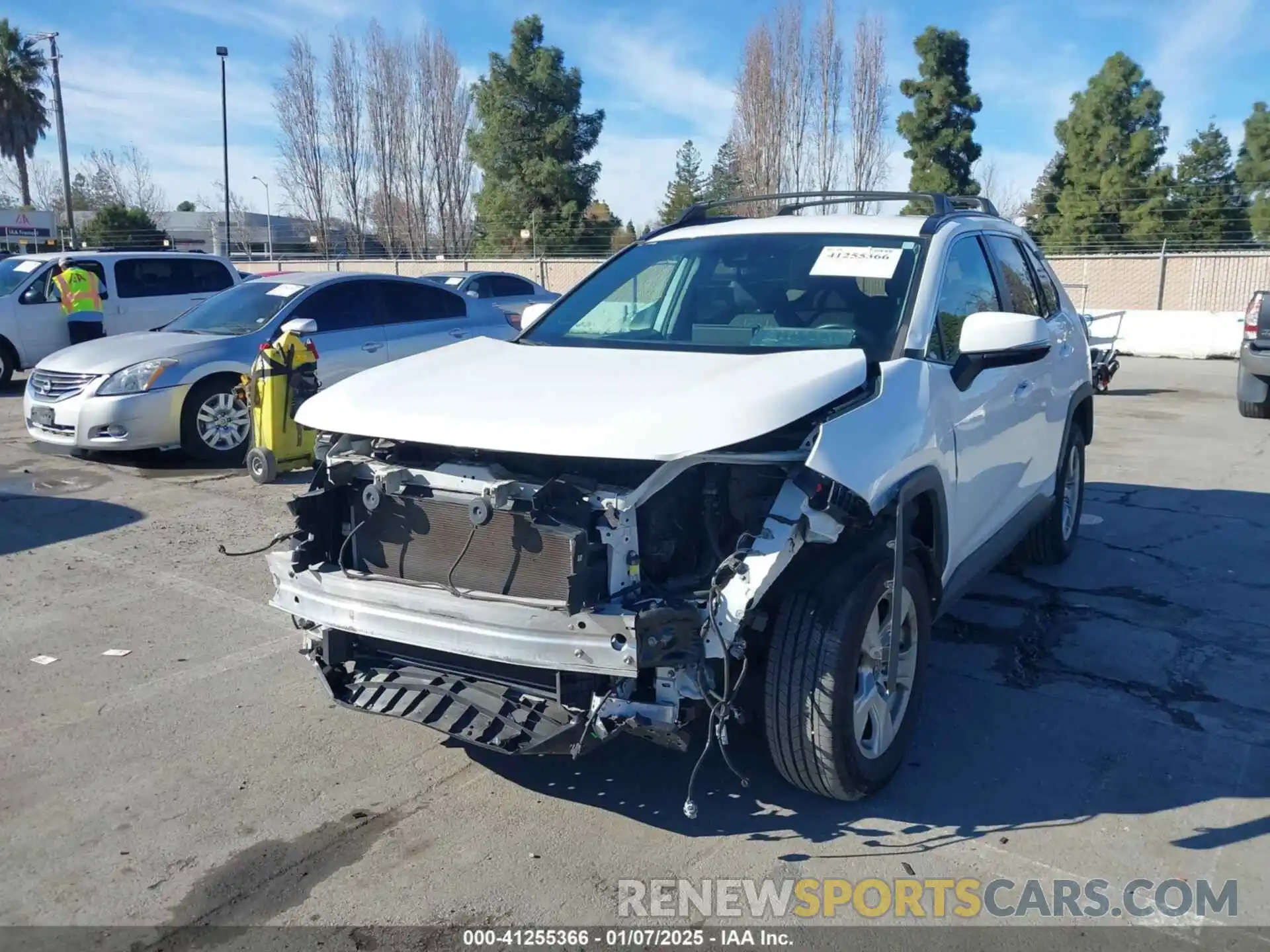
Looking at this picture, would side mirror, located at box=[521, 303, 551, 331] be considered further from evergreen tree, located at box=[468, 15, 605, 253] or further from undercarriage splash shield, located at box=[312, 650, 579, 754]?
evergreen tree, located at box=[468, 15, 605, 253]

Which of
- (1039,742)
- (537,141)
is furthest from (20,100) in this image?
(1039,742)

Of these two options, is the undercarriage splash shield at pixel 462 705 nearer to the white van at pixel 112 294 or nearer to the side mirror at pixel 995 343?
the side mirror at pixel 995 343

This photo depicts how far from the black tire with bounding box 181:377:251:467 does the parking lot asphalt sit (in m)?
3.40

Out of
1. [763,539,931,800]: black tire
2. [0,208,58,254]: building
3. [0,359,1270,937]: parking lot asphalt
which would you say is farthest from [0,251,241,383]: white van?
[0,208,58,254]: building

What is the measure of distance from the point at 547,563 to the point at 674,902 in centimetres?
108

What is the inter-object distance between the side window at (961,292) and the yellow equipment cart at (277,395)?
17.0 ft

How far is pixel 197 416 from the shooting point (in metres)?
9.42

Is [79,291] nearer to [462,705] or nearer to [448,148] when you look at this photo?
[462,705]

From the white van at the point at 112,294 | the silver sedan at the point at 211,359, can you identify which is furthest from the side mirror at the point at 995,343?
the white van at the point at 112,294

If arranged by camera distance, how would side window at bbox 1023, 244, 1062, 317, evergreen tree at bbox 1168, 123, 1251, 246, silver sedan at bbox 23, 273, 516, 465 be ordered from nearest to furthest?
side window at bbox 1023, 244, 1062, 317 → silver sedan at bbox 23, 273, 516, 465 → evergreen tree at bbox 1168, 123, 1251, 246

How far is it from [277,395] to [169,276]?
7.76 meters

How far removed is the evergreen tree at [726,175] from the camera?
42.9m

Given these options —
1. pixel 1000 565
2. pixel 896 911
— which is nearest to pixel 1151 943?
pixel 896 911

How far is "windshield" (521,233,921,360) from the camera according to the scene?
4230 millimetres
